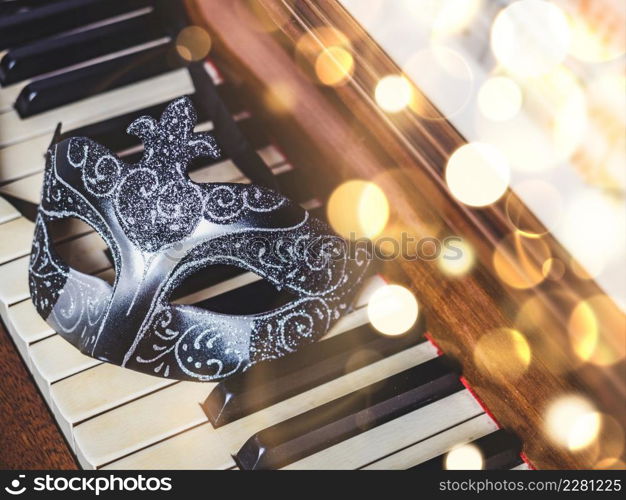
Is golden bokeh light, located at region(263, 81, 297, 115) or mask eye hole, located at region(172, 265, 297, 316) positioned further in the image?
golden bokeh light, located at region(263, 81, 297, 115)

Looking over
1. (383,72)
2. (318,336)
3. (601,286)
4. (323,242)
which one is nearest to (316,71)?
(383,72)

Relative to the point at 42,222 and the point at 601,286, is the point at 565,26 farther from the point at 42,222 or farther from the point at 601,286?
the point at 42,222

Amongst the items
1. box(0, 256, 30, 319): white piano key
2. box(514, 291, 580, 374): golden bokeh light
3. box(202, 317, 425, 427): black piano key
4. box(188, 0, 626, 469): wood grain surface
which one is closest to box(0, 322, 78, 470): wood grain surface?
box(0, 256, 30, 319): white piano key

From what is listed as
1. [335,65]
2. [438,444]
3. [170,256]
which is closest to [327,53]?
[335,65]

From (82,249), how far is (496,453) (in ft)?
2.41

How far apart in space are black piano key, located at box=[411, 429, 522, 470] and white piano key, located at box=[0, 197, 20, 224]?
0.80 meters

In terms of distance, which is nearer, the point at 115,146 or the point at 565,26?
the point at 565,26

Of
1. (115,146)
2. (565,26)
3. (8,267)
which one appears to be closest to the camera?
(565,26)

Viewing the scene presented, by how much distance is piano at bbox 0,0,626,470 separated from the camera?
2.91 feet

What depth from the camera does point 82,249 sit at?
1186mm

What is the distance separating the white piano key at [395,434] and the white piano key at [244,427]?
7 cm

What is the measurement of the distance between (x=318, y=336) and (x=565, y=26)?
21.8 inches

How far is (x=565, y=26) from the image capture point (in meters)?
0.93

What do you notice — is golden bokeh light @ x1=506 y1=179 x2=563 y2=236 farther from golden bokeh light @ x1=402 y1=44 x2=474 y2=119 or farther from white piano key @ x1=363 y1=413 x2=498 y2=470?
white piano key @ x1=363 y1=413 x2=498 y2=470
